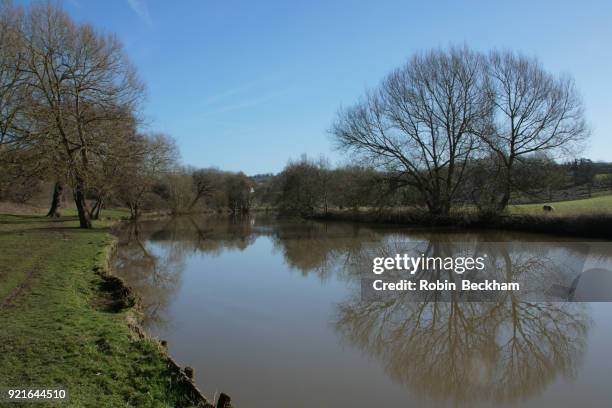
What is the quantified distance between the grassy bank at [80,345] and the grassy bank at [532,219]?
18.9 metres

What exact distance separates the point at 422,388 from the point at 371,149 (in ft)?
79.2

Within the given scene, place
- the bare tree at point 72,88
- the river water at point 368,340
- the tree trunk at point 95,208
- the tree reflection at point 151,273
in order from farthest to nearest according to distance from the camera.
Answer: the tree trunk at point 95,208, the bare tree at point 72,88, the tree reflection at point 151,273, the river water at point 368,340

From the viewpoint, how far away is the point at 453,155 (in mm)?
25953

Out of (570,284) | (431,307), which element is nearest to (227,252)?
(431,307)

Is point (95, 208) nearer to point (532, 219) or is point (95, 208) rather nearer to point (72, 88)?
point (72, 88)

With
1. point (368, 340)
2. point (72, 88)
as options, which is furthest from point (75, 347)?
point (72, 88)

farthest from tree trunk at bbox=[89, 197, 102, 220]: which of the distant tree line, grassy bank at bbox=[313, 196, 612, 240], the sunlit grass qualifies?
the sunlit grass

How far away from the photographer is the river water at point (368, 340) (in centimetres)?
477

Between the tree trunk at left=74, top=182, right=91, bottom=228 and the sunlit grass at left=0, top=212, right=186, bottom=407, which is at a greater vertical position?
the tree trunk at left=74, top=182, right=91, bottom=228

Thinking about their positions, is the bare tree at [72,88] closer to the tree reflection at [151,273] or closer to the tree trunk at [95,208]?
the tree reflection at [151,273]

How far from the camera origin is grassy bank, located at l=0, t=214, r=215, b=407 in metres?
3.92

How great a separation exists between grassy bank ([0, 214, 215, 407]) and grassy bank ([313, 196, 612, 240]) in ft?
62.1

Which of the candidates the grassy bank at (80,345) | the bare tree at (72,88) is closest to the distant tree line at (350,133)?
the bare tree at (72,88)

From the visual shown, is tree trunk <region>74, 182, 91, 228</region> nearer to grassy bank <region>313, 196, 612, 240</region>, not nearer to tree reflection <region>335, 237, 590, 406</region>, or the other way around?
tree reflection <region>335, 237, 590, 406</region>
